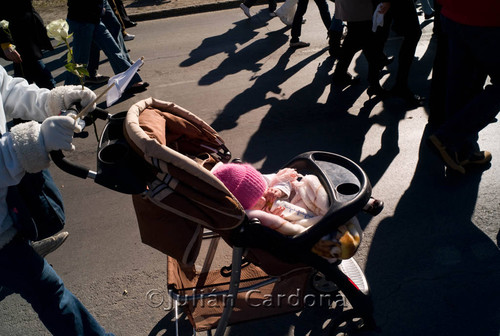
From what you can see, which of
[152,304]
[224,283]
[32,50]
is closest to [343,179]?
[224,283]

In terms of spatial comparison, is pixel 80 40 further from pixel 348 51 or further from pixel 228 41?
pixel 348 51

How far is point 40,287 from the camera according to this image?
241 cm

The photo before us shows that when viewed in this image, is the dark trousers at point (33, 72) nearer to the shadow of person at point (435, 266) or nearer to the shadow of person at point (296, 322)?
the shadow of person at point (296, 322)

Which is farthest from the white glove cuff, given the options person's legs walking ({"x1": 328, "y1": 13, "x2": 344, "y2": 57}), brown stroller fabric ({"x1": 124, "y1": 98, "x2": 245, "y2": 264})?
person's legs walking ({"x1": 328, "y1": 13, "x2": 344, "y2": 57})

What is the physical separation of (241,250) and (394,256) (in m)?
1.51

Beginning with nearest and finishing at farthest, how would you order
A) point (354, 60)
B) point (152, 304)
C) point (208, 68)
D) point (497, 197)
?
point (152, 304) → point (497, 197) → point (354, 60) → point (208, 68)

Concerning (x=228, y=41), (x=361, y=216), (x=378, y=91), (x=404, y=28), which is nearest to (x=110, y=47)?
(x=228, y=41)

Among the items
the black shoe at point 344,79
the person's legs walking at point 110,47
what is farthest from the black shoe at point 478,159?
the person's legs walking at point 110,47

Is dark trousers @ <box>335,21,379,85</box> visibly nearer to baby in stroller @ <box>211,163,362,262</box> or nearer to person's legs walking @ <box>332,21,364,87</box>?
person's legs walking @ <box>332,21,364,87</box>

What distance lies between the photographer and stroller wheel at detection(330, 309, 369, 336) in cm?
275

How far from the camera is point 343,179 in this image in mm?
2635

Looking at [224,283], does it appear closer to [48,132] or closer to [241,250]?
[241,250]

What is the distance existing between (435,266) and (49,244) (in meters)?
3.02

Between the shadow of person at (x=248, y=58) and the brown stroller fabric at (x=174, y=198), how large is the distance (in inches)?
170
